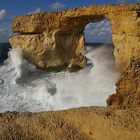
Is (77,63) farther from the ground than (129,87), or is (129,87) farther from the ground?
(129,87)

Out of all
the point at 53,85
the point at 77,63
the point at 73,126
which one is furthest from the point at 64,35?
the point at 73,126

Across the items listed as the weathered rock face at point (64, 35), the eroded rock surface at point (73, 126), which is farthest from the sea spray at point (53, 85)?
the eroded rock surface at point (73, 126)

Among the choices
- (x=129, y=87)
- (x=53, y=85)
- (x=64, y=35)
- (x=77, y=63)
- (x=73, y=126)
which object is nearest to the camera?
(x=73, y=126)

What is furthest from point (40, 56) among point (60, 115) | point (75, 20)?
point (60, 115)

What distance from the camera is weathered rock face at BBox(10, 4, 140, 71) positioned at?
18531mm

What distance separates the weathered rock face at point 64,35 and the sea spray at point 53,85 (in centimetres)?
74

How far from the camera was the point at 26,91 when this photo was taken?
66.9ft

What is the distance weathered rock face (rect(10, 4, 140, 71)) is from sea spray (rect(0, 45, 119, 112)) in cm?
74

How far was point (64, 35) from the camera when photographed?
2227 centimetres

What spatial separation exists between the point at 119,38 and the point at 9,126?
11420 millimetres

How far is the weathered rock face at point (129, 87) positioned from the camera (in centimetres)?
1065

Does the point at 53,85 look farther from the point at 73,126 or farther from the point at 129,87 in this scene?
the point at 73,126

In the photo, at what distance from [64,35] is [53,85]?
9.51ft

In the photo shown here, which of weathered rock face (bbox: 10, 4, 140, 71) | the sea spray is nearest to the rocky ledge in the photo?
weathered rock face (bbox: 10, 4, 140, 71)
